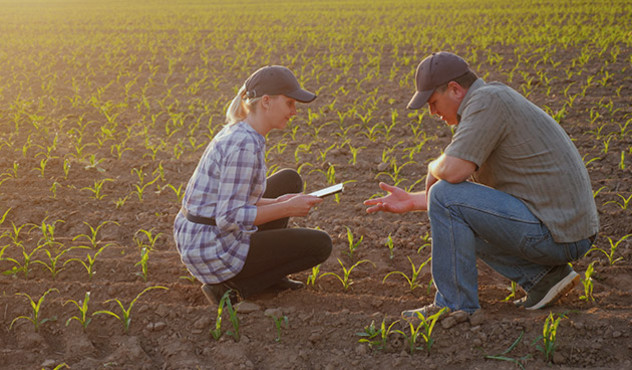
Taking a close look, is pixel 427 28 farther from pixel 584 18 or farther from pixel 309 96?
pixel 309 96

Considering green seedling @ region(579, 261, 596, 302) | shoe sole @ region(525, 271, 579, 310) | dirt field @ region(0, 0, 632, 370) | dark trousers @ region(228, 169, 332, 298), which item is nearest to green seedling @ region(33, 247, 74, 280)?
dirt field @ region(0, 0, 632, 370)

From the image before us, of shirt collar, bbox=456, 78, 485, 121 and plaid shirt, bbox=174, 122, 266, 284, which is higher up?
shirt collar, bbox=456, 78, 485, 121

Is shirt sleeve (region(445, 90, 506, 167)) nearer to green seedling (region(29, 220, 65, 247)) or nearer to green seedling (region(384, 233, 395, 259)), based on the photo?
green seedling (region(384, 233, 395, 259))

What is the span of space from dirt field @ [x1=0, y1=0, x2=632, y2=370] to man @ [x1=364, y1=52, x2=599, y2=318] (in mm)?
321

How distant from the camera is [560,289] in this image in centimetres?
319

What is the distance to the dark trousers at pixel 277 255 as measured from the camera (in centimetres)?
334

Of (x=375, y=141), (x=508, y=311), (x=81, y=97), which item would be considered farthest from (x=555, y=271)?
(x=81, y=97)

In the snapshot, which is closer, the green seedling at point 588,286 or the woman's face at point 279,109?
the woman's face at point 279,109

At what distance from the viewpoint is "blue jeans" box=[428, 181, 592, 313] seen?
9.82ft

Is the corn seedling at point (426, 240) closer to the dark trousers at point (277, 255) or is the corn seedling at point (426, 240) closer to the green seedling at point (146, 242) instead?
the dark trousers at point (277, 255)

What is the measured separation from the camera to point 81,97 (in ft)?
29.2

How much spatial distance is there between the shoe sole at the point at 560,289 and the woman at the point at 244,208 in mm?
1323

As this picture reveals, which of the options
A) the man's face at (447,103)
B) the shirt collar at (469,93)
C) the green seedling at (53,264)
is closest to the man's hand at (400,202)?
the man's face at (447,103)

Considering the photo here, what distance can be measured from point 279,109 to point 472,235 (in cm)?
129
